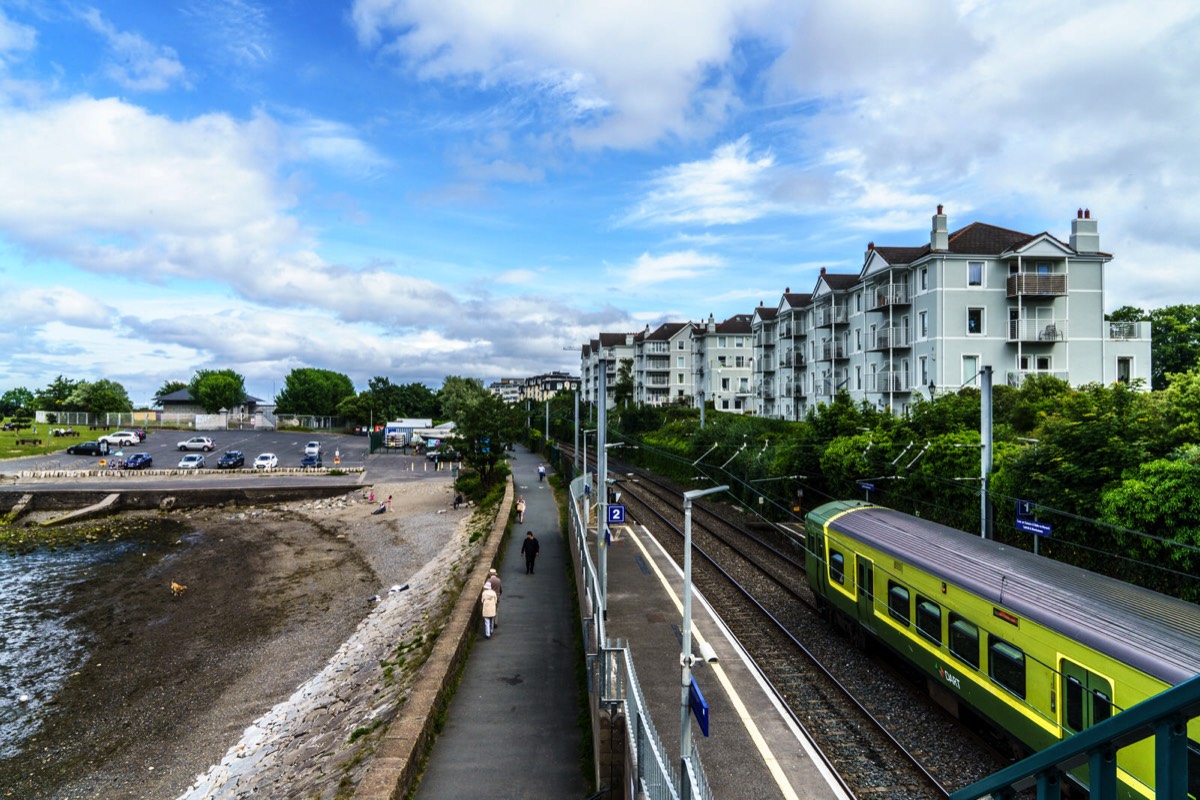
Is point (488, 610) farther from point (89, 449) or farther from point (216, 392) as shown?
point (216, 392)

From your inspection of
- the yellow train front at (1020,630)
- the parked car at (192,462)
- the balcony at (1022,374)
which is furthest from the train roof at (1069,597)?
the parked car at (192,462)

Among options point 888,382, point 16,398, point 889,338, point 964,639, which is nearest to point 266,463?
point 888,382

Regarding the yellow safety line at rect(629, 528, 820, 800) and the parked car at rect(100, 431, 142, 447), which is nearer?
the yellow safety line at rect(629, 528, 820, 800)

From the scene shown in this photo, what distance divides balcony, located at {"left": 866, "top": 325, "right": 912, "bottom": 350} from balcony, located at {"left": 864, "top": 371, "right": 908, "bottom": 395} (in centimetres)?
155

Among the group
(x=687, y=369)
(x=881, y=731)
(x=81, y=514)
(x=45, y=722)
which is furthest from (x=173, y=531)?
(x=687, y=369)

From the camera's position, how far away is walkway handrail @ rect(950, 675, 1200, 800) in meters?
2.03

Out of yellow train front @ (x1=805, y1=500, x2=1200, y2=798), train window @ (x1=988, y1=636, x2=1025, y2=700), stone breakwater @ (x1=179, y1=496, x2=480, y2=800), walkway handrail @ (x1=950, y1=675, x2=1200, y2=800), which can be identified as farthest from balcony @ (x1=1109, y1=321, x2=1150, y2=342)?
walkway handrail @ (x1=950, y1=675, x2=1200, y2=800)

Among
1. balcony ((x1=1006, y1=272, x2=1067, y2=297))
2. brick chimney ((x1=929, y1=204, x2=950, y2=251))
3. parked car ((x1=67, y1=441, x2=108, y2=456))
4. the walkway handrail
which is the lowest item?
parked car ((x1=67, y1=441, x2=108, y2=456))

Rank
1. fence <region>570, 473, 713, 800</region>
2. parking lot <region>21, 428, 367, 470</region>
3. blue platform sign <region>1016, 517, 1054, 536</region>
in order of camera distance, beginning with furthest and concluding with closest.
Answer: parking lot <region>21, 428, 367, 470</region>
blue platform sign <region>1016, 517, 1054, 536</region>
fence <region>570, 473, 713, 800</region>

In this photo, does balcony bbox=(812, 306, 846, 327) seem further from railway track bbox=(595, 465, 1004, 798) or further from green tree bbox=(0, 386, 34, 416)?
green tree bbox=(0, 386, 34, 416)

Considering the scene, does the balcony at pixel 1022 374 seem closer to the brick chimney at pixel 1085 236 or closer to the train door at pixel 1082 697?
the brick chimney at pixel 1085 236

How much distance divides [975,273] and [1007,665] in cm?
3138

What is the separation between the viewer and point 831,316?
158ft

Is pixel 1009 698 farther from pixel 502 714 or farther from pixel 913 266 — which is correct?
pixel 913 266
